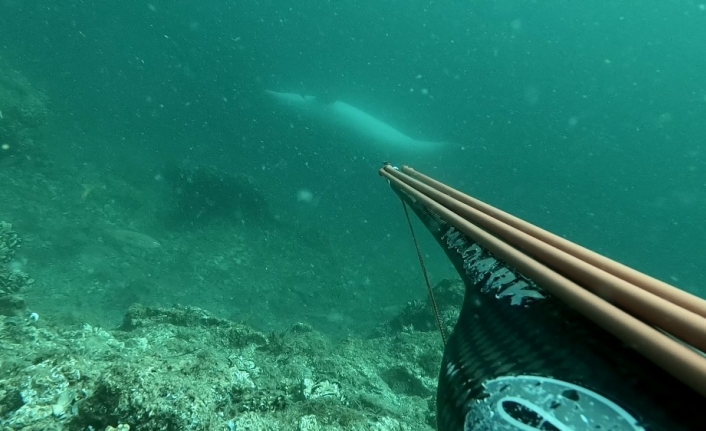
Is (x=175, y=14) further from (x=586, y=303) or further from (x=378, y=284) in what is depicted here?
(x=586, y=303)

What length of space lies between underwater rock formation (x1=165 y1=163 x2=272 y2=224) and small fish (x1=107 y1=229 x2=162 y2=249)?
83.3 inches

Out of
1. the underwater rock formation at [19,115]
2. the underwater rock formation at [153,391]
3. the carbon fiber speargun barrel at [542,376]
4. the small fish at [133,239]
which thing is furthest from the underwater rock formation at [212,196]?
the carbon fiber speargun barrel at [542,376]

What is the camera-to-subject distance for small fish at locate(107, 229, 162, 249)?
13.2 metres

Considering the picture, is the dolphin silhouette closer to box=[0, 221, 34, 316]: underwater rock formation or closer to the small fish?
the small fish

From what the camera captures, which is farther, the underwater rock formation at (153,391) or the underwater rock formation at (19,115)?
the underwater rock formation at (19,115)

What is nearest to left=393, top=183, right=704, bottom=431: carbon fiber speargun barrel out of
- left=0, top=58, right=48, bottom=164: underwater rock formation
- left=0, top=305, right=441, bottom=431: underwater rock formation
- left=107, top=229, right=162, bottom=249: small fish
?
left=0, top=305, right=441, bottom=431: underwater rock formation

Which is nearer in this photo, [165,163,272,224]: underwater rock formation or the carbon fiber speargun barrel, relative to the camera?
the carbon fiber speargun barrel

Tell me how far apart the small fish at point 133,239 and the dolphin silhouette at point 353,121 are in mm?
17264

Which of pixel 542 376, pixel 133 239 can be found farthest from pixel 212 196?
pixel 542 376

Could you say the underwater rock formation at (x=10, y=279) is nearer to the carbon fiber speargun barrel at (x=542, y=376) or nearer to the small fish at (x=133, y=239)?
the small fish at (x=133, y=239)

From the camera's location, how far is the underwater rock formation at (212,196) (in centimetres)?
1667

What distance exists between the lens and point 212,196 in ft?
57.5

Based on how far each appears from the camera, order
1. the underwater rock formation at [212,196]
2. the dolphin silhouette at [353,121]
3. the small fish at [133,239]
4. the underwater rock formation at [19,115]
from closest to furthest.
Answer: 1. the small fish at [133,239]
2. the underwater rock formation at [19,115]
3. the underwater rock formation at [212,196]
4. the dolphin silhouette at [353,121]

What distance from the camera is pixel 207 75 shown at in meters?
26.9
